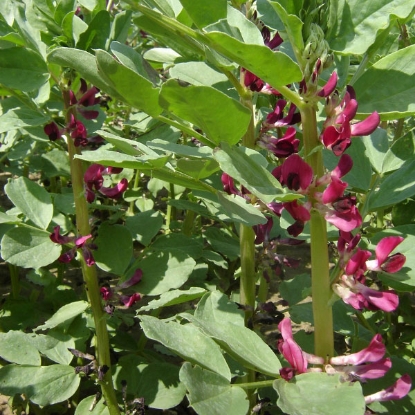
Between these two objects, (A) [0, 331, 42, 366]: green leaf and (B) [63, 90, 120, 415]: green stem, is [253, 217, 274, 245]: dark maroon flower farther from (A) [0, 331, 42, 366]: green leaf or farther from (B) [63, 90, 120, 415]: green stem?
(A) [0, 331, 42, 366]: green leaf

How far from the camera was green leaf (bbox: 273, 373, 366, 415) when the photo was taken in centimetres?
87

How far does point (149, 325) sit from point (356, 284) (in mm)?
369

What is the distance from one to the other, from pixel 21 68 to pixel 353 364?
1.13 metres

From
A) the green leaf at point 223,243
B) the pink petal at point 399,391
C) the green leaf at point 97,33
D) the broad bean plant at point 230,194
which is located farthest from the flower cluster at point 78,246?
the pink petal at point 399,391

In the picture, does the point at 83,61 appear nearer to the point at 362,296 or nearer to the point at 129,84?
the point at 129,84

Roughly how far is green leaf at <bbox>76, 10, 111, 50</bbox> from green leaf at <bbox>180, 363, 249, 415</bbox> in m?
0.89

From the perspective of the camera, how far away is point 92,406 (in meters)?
1.70

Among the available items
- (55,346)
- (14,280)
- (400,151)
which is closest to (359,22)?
(400,151)

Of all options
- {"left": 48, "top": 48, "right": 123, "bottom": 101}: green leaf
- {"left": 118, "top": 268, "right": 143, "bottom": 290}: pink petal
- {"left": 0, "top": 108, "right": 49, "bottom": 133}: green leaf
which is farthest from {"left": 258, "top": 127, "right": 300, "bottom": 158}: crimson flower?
{"left": 0, "top": 108, "right": 49, "bottom": 133}: green leaf

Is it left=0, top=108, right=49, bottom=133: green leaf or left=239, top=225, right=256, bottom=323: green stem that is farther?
left=0, top=108, right=49, bottom=133: green leaf

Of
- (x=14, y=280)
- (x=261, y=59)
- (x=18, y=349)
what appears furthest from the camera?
(x=14, y=280)

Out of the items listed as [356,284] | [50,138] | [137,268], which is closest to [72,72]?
[50,138]

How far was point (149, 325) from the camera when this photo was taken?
39.4 inches

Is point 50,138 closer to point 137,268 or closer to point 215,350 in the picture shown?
point 137,268
